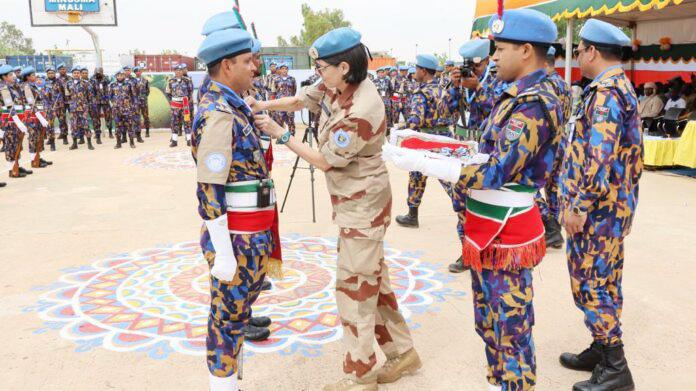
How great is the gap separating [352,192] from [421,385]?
3.85 feet

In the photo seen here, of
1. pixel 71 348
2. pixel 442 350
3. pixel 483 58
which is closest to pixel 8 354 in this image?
pixel 71 348

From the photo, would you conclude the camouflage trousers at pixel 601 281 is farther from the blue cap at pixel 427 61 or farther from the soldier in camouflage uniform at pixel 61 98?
the soldier in camouflage uniform at pixel 61 98

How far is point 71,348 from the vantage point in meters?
3.54

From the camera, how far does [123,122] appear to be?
46.5 ft

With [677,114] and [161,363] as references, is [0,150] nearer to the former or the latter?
[161,363]

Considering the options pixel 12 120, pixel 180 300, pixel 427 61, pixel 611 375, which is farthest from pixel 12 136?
pixel 611 375

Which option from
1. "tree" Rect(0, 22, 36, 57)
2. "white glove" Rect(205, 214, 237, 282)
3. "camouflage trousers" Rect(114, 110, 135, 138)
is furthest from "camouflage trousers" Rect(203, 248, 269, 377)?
"tree" Rect(0, 22, 36, 57)

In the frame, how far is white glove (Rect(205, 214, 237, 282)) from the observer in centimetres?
243

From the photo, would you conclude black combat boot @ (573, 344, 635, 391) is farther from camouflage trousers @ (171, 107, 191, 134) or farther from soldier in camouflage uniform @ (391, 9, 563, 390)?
camouflage trousers @ (171, 107, 191, 134)

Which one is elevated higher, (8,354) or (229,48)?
(229,48)

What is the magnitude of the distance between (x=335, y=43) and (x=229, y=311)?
1.32 m

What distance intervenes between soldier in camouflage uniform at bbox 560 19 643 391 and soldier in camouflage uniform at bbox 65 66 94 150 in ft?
43.6

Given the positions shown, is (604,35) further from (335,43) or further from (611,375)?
(611,375)

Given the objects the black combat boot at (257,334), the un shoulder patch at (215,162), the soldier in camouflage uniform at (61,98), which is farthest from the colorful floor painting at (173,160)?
the un shoulder patch at (215,162)
